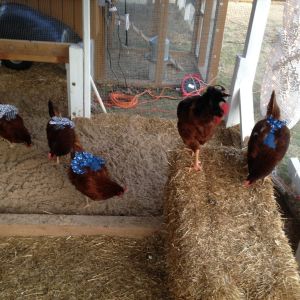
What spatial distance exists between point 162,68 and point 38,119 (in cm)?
167

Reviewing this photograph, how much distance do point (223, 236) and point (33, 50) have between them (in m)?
2.67

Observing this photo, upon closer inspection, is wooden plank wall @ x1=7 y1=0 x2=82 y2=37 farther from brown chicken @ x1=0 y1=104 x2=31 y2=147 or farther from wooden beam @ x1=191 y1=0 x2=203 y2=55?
brown chicken @ x1=0 y1=104 x2=31 y2=147

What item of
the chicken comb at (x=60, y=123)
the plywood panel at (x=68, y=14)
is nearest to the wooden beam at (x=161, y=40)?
the plywood panel at (x=68, y=14)

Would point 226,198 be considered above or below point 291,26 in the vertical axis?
below

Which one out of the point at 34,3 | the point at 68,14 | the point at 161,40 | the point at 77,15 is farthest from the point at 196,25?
the point at 34,3

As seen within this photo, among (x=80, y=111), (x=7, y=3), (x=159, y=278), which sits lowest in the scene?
(x=159, y=278)

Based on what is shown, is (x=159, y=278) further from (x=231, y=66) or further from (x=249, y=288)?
(x=231, y=66)

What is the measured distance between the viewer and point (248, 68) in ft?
12.4

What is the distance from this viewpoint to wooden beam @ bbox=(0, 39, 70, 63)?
355cm

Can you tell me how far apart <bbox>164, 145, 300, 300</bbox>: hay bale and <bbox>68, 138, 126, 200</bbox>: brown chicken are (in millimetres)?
462

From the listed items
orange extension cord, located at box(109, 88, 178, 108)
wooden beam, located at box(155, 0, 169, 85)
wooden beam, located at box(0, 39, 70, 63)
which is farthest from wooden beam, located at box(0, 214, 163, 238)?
wooden beam, located at box(155, 0, 169, 85)

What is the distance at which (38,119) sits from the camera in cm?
393

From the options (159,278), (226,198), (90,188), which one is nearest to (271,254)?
(226,198)

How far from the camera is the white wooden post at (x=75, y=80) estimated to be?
356cm
